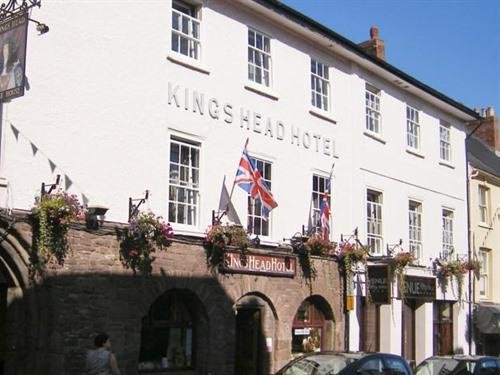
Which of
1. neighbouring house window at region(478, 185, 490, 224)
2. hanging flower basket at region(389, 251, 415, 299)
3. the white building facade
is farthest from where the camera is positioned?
neighbouring house window at region(478, 185, 490, 224)

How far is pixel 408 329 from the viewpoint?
2245 cm

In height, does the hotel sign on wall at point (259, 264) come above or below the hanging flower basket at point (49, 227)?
below

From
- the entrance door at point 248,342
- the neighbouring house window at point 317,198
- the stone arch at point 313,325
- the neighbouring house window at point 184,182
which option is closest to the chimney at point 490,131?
the neighbouring house window at point 317,198

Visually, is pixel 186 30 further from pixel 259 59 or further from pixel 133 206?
pixel 133 206

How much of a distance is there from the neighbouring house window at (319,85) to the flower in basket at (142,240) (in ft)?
22.6

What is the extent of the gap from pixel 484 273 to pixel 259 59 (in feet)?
47.0

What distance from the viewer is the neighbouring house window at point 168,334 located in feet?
46.8

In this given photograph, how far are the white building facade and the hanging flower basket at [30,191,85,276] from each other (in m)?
0.36

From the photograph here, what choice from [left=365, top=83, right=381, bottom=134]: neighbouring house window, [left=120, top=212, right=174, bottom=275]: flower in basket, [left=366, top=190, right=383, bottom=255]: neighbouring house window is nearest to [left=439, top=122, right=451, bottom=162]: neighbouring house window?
[left=365, top=83, right=381, bottom=134]: neighbouring house window

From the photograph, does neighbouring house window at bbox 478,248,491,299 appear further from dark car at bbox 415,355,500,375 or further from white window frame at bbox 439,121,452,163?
dark car at bbox 415,355,500,375

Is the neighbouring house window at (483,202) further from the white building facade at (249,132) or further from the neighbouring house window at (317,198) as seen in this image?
the neighbouring house window at (317,198)

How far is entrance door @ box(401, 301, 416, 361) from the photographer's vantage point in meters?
22.0

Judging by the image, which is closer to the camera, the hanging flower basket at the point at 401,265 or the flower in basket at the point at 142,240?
the flower in basket at the point at 142,240

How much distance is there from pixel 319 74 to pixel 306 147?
2.27 m
